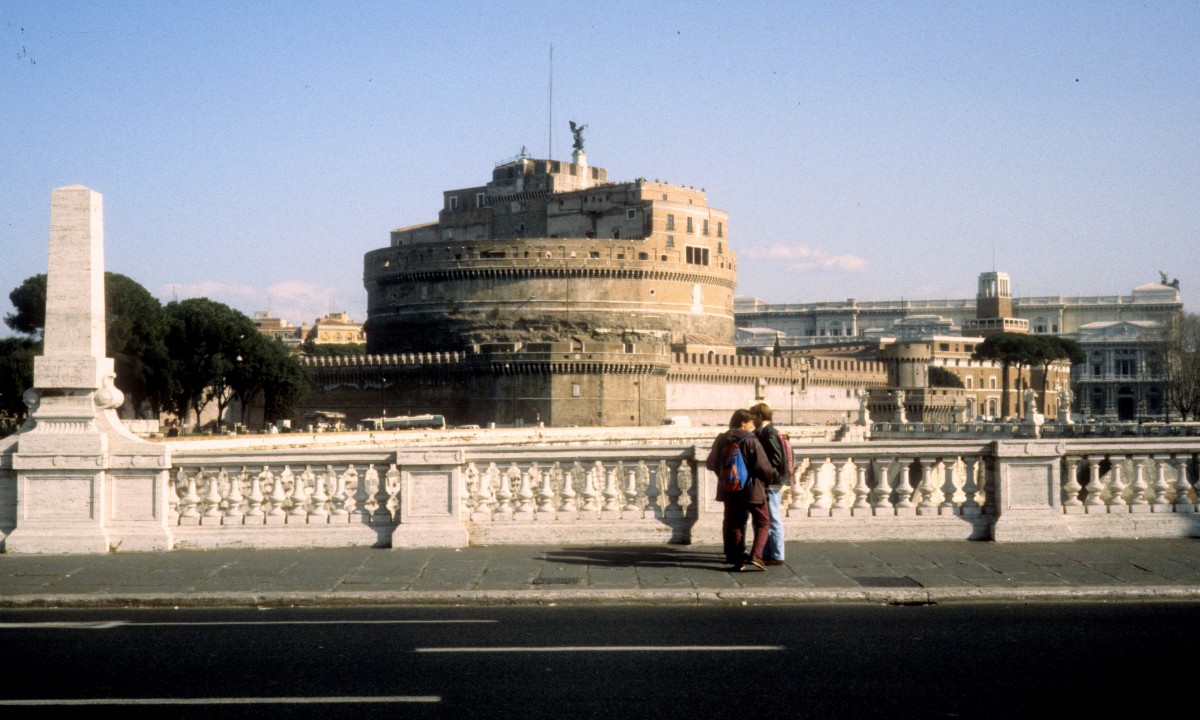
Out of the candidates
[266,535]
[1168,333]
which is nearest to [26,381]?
[266,535]

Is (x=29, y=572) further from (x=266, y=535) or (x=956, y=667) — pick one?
(x=956, y=667)

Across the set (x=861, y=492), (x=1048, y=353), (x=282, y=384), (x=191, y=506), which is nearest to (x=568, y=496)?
(x=861, y=492)

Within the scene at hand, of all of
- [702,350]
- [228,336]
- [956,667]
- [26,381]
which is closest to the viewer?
[956,667]

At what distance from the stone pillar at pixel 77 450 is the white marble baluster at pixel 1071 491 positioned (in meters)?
6.98

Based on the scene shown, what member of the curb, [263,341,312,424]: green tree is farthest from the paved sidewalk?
[263,341,312,424]: green tree

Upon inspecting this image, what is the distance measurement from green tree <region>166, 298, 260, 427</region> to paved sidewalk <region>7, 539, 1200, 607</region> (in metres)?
45.8

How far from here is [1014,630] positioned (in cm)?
737

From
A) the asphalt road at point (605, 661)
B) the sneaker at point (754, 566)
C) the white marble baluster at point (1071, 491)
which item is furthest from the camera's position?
the white marble baluster at point (1071, 491)

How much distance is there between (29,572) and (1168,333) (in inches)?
3481

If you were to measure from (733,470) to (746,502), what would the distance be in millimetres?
Answer: 238

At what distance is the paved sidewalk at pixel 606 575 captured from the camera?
843 centimetres

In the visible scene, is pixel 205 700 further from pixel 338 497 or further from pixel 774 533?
pixel 338 497

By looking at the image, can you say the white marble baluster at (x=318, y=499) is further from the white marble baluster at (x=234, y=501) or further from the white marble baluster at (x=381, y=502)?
the white marble baluster at (x=234, y=501)

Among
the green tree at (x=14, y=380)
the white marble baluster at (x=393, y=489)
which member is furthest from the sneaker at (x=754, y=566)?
the green tree at (x=14, y=380)
